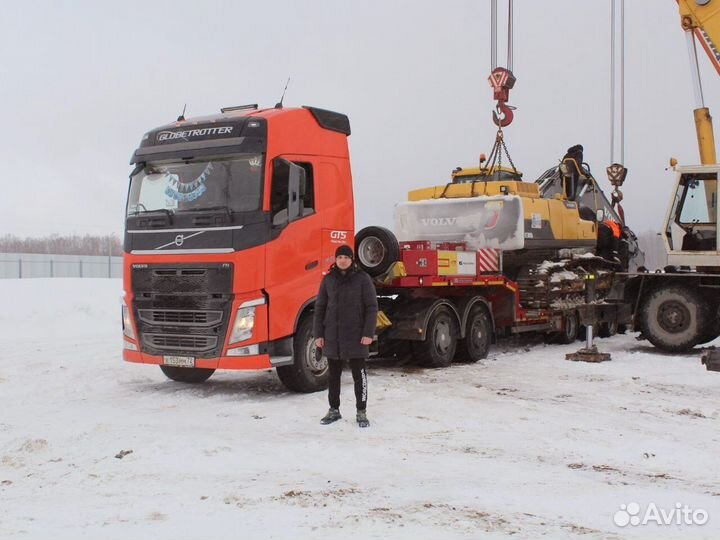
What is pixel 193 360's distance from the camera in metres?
8.84

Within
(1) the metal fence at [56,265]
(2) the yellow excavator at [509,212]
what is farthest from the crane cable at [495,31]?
(1) the metal fence at [56,265]

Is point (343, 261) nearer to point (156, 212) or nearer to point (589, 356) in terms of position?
point (156, 212)

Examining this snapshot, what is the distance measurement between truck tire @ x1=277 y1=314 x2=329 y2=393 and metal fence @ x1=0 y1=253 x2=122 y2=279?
47.2m

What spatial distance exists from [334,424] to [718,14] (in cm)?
1104

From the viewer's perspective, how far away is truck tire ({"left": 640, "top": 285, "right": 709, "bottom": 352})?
13305 millimetres

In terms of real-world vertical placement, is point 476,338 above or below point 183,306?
below

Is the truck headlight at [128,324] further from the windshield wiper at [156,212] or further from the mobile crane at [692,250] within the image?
the mobile crane at [692,250]

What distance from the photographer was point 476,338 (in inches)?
498

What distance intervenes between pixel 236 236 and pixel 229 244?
0.12m

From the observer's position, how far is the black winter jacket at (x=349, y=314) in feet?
24.9

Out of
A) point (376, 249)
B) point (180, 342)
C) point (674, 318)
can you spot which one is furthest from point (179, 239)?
point (674, 318)

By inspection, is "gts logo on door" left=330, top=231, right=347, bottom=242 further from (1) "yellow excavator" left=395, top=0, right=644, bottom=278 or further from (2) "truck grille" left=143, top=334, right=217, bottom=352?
(1) "yellow excavator" left=395, top=0, right=644, bottom=278

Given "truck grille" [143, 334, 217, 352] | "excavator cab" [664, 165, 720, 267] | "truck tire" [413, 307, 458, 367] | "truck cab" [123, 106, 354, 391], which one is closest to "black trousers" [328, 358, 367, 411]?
"truck cab" [123, 106, 354, 391]

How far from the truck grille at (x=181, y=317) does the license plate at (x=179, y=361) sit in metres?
0.40
